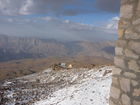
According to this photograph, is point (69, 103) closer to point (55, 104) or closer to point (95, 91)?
point (55, 104)

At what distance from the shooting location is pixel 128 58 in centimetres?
536

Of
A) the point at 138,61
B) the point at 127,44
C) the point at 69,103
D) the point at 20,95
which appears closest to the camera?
the point at 138,61

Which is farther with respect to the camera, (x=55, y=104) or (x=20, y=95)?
(x=20, y=95)

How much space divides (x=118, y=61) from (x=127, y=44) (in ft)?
1.73

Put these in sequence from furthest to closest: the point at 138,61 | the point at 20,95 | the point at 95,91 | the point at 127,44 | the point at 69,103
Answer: the point at 20,95 < the point at 95,91 < the point at 69,103 < the point at 127,44 < the point at 138,61

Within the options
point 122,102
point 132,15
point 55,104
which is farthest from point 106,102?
point 132,15

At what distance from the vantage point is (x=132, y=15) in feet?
17.1

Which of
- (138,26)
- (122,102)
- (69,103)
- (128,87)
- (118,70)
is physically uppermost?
(138,26)

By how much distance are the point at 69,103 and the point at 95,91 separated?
246cm

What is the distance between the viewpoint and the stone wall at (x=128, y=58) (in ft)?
16.8

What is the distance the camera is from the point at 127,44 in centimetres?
539

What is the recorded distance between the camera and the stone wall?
5113 mm

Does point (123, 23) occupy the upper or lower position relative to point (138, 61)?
upper

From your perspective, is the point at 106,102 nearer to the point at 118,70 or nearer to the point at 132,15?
the point at 118,70
